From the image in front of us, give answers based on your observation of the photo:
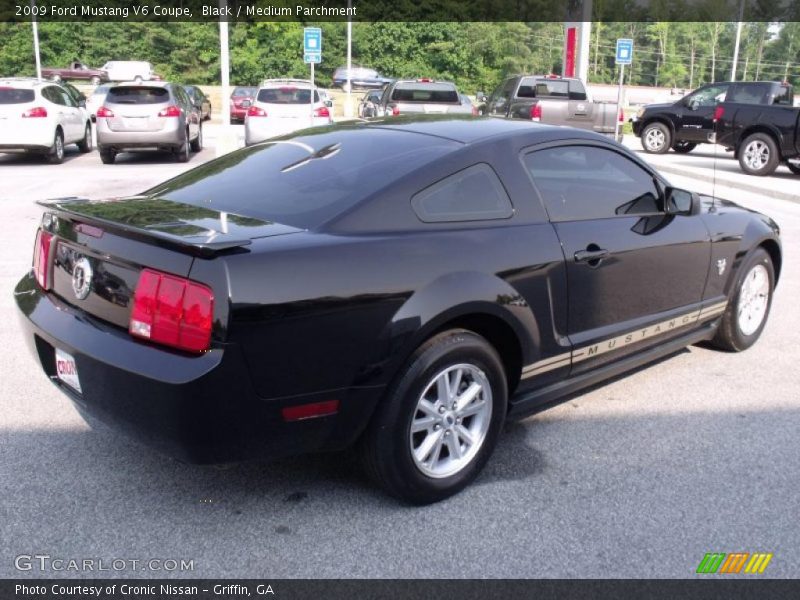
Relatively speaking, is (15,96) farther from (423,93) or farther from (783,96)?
(783,96)

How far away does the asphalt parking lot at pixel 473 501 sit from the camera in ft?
10.2

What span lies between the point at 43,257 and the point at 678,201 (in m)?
3.36

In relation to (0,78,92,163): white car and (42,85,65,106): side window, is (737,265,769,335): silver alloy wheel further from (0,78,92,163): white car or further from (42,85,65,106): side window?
(42,85,65,106): side window

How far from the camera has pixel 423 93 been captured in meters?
18.4

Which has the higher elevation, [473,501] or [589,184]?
[589,184]

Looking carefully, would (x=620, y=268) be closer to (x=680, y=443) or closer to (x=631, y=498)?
(x=680, y=443)

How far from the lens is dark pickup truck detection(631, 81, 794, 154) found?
1788 centimetres

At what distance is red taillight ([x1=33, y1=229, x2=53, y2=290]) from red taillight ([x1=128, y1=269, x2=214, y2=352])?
0.86 m

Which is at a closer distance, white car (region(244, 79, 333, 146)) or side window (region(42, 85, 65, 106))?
side window (region(42, 85, 65, 106))

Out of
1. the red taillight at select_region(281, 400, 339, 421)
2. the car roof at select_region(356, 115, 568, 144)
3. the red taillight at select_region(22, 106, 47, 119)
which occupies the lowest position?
the red taillight at select_region(281, 400, 339, 421)

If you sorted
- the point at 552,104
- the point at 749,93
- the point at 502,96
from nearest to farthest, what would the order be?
the point at 749,93
the point at 552,104
the point at 502,96

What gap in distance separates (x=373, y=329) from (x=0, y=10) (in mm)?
59297

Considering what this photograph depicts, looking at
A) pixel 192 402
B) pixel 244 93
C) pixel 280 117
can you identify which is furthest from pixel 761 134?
pixel 244 93

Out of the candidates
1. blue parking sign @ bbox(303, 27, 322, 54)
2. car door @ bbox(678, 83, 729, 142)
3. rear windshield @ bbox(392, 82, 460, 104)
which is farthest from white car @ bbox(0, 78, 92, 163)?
car door @ bbox(678, 83, 729, 142)
